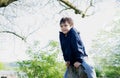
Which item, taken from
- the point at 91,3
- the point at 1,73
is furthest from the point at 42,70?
the point at 1,73

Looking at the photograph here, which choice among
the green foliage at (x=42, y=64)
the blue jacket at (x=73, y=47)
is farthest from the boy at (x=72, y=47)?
the green foliage at (x=42, y=64)

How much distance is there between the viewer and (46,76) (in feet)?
74.5

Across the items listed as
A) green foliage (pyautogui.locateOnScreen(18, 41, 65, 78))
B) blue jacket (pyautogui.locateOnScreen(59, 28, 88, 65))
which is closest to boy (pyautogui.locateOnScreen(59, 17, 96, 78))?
blue jacket (pyautogui.locateOnScreen(59, 28, 88, 65))

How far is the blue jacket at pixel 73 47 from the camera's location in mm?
4852

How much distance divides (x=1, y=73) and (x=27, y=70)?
77.4 feet

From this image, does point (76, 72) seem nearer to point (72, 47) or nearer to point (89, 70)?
point (89, 70)

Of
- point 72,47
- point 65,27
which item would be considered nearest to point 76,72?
point 72,47

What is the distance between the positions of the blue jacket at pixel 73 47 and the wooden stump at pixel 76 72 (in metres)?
0.10

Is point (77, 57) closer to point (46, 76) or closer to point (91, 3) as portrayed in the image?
point (91, 3)

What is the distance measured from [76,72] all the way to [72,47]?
0.38 meters

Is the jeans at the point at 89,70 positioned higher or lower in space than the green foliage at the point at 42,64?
higher

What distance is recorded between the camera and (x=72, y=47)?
488 cm

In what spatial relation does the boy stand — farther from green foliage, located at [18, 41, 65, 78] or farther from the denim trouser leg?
green foliage, located at [18, 41, 65, 78]

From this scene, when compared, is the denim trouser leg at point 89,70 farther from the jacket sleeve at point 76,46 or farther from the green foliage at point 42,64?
the green foliage at point 42,64
